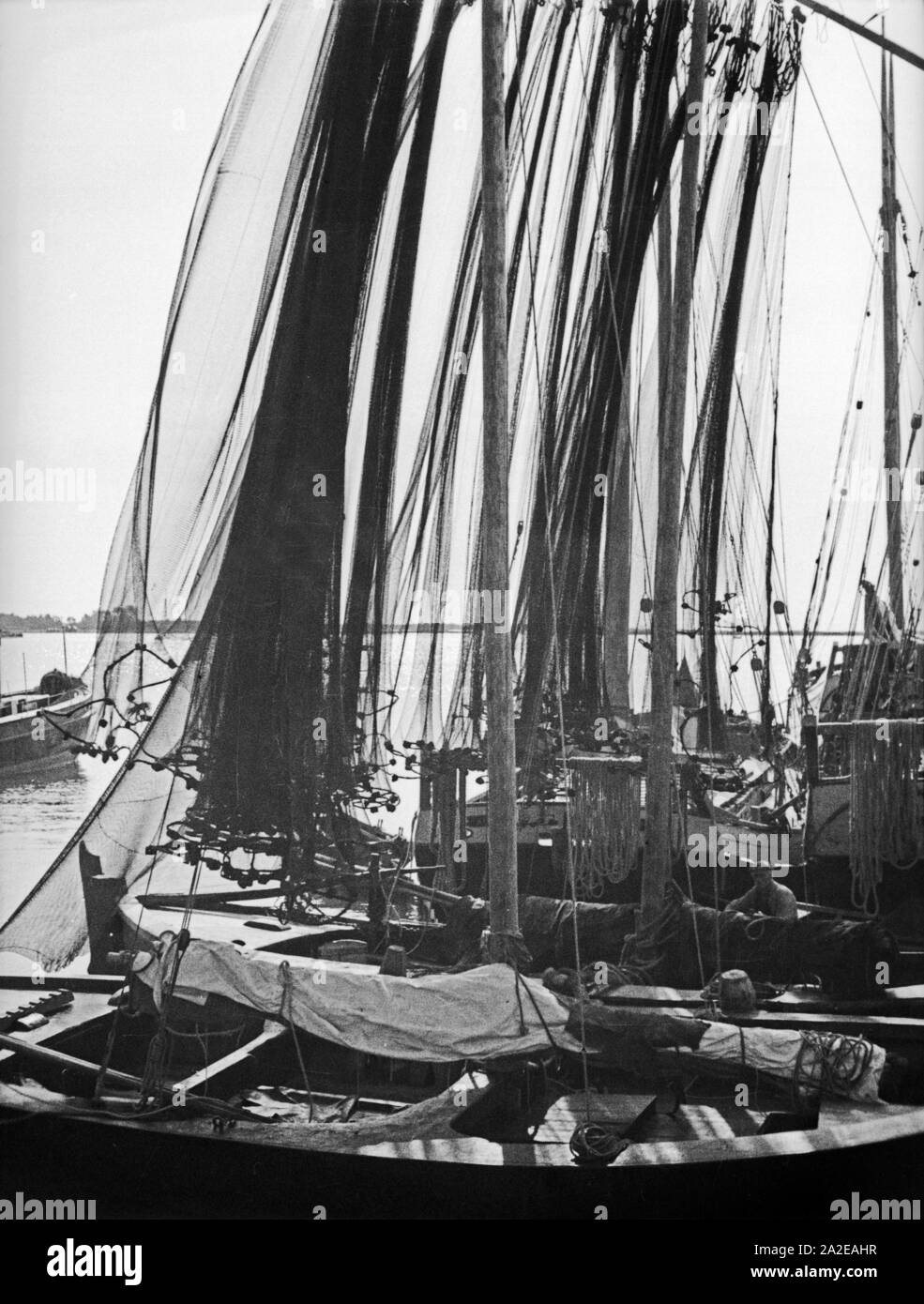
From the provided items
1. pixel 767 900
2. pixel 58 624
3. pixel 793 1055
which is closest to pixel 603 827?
pixel 767 900

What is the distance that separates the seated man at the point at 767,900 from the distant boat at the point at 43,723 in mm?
A: 1953

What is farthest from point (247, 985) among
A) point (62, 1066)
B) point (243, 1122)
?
point (62, 1066)

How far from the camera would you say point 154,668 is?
3287 millimetres

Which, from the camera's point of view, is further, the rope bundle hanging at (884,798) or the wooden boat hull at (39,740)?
the rope bundle hanging at (884,798)

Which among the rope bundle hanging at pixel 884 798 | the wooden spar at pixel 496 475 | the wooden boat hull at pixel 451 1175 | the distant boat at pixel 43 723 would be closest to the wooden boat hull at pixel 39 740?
the distant boat at pixel 43 723

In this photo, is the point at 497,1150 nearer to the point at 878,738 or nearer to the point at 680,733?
the point at 680,733

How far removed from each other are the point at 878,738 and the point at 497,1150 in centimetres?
163

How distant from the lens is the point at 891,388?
3.38m

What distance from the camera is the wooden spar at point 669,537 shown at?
332cm

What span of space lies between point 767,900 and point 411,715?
3.84 feet

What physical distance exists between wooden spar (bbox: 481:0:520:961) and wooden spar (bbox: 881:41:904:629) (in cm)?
115

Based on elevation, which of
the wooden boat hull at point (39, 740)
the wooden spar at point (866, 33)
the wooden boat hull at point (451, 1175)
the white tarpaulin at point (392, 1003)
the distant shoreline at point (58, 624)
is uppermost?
the wooden spar at point (866, 33)

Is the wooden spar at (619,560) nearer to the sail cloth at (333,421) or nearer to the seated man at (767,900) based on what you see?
the sail cloth at (333,421)

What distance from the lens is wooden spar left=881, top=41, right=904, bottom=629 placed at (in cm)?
337
